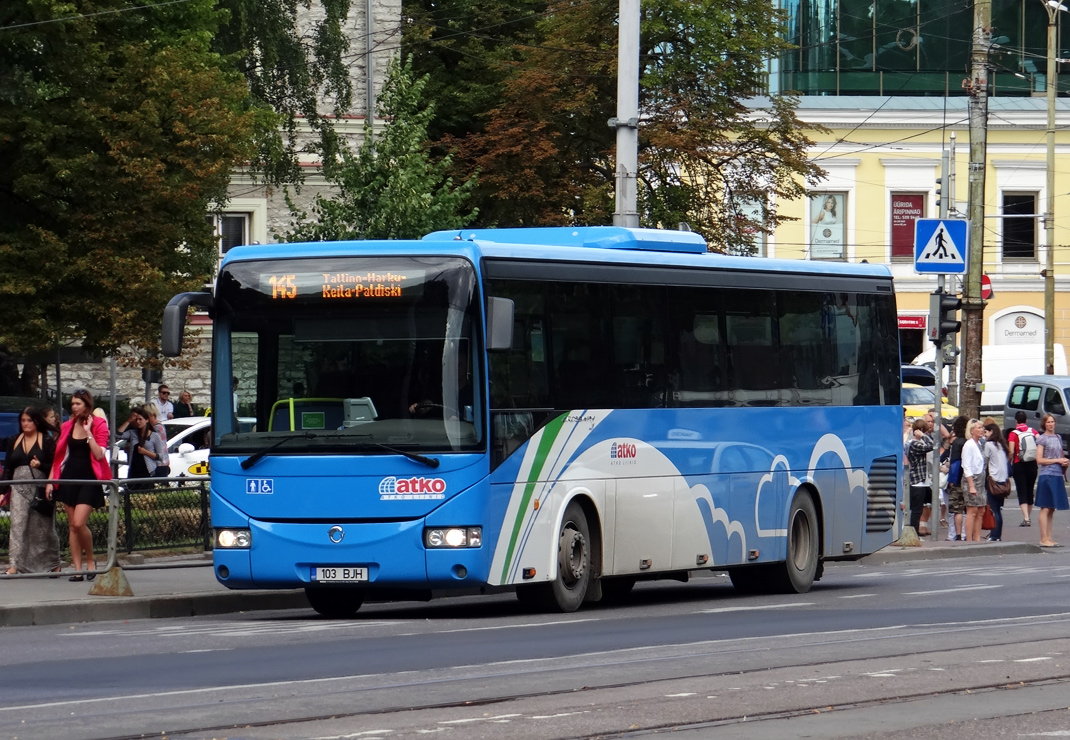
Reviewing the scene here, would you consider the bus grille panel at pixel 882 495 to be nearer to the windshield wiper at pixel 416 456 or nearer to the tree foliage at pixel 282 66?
the windshield wiper at pixel 416 456

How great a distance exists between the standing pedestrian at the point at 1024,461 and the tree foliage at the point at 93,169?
537 inches

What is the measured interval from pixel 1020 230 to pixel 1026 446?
121 ft

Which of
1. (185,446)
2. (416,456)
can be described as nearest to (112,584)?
(416,456)

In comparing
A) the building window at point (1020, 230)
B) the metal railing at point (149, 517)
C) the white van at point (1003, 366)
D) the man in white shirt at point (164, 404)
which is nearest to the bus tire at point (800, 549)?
the metal railing at point (149, 517)

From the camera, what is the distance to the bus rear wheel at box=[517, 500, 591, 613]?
16.0m

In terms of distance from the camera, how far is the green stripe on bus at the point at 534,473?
15.3m

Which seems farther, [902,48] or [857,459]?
[902,48]

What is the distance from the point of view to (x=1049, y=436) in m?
27.6

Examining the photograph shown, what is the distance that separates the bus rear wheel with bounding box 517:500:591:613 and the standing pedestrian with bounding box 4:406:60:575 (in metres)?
5.55

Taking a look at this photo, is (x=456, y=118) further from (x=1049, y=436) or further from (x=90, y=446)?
(x=90, y=446)

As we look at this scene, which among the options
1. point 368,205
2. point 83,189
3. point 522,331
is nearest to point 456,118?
point 368,205

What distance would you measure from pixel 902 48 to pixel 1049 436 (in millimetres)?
41822

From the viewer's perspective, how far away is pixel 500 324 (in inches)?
590

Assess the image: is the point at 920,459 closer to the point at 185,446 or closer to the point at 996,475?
the point at 996,475
